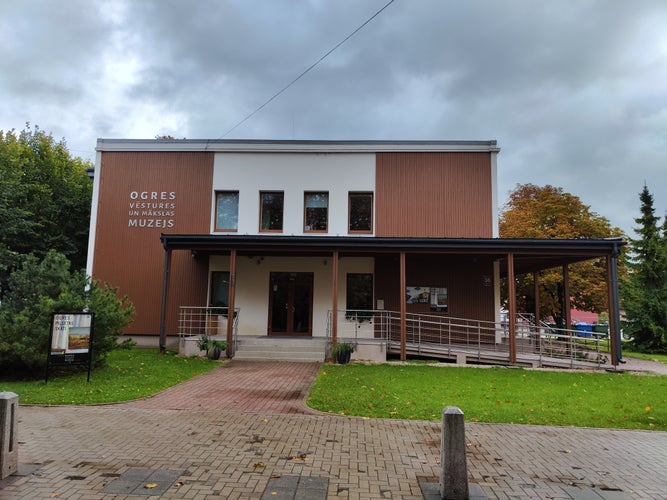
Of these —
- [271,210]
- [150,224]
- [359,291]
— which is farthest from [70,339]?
[359,291]

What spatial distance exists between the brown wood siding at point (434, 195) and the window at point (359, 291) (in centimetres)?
193

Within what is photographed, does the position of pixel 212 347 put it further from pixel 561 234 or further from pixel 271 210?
pixel 561 234

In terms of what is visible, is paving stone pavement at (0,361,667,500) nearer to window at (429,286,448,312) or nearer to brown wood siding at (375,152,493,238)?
window at (429,286,448,312)

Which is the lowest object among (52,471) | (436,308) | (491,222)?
(52,471)

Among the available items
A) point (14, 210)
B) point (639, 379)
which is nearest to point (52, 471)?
point (639, 379)

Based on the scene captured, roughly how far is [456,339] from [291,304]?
646 centimetres

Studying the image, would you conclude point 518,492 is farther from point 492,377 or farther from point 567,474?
point 492,377

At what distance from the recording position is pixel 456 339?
52.1ft

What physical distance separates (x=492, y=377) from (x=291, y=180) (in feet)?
35.4

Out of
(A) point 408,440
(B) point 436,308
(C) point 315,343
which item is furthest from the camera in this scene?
(B) point 436,308

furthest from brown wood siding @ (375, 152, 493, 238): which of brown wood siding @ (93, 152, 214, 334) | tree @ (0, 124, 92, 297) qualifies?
tree @ (0, 124, 92, 297)

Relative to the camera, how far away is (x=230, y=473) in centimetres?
457

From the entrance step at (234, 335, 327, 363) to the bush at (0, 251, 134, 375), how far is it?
13.3 ft

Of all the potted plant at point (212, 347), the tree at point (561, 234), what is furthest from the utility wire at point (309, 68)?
the tree at point (561, 234)
